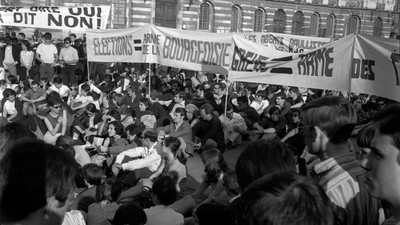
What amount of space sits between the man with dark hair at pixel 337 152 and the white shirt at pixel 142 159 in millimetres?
3361

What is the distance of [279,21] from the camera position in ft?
139

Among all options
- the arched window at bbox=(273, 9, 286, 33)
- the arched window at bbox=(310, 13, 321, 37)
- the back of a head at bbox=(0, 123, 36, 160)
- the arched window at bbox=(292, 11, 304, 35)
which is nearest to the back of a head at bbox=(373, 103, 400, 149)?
the back of a head at bbox=(0, 123, 36, 160)

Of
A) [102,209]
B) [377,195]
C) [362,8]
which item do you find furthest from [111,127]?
[362,8]

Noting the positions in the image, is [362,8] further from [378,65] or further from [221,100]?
[378,65]

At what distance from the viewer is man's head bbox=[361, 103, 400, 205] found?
1810 mm

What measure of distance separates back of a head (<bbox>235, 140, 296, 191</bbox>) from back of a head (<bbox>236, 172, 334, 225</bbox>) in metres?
0.71

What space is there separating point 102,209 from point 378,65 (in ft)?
13.5

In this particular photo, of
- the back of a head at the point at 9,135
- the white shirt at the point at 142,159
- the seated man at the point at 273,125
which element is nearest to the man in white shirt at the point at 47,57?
the seated man at the point at 273,125

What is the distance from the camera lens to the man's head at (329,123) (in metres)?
2.85

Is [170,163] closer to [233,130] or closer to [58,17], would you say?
[233,130]

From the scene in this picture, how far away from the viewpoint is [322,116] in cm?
286

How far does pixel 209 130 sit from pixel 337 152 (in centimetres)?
522

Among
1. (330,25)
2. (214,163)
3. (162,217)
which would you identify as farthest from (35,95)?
(330,25)

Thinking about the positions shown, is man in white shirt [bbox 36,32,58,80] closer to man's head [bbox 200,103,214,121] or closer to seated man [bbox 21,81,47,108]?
seated man [bbox 21,81,47,108]
